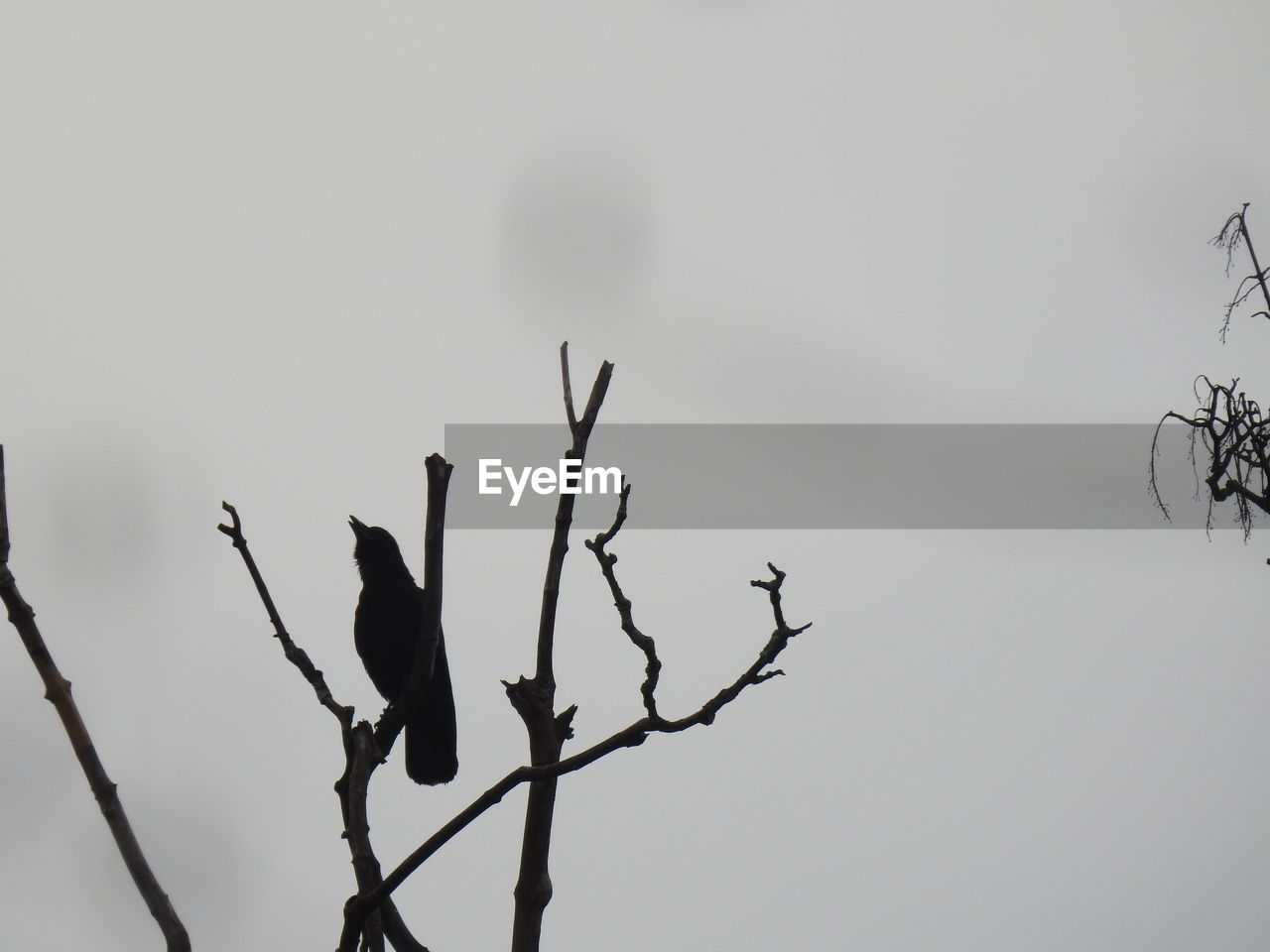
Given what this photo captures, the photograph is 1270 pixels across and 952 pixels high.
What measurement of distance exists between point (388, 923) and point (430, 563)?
3.15ft

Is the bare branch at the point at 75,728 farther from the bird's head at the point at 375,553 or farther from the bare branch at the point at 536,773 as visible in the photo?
the bird's head at the point at 375,553

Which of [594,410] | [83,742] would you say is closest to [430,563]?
[594,410]

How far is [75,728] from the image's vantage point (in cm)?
217

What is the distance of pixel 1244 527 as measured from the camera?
5055 millimetres

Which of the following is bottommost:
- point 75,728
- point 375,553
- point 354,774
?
point 375,553

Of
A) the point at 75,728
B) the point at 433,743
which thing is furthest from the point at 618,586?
the point at 433,743

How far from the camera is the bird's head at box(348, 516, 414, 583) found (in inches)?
293

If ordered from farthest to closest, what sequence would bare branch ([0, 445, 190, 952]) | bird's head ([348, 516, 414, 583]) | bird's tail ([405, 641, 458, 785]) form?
bird's head ([348, 516, 414, 583])
bird's tail ([405, 641, 458, 785])
bare branch ([0, 445, 190, 952])

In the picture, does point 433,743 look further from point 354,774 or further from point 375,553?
point 354,774

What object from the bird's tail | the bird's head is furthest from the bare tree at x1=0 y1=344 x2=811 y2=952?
the bird's head

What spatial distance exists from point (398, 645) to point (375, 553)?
685 mm

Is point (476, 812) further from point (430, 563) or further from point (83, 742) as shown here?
point (83, 742)

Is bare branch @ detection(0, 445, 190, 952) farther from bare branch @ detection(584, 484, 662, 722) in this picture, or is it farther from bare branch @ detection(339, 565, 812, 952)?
bare branch @ detection(584, 484, 662, 722)

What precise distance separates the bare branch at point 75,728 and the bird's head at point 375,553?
5238mm
